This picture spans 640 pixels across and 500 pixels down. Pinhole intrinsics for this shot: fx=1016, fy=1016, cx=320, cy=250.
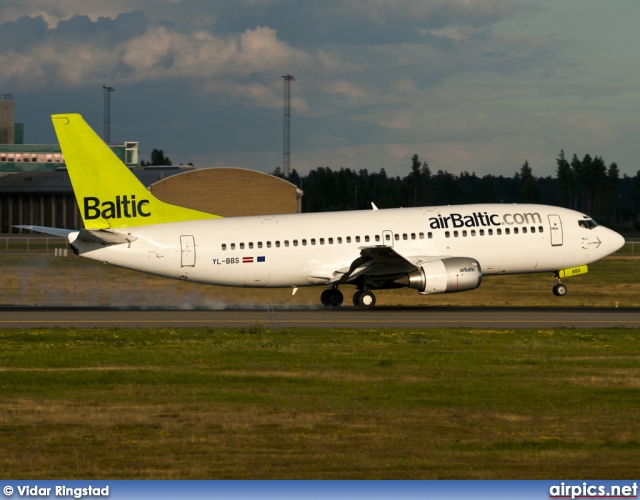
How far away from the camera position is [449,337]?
31.7m

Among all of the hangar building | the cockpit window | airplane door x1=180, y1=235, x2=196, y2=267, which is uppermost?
the hangar building

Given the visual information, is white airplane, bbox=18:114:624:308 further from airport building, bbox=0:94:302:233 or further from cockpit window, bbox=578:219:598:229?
airport building, bbox=0:94:302:233

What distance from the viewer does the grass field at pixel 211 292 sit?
43.4 metres

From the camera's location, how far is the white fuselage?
131ft

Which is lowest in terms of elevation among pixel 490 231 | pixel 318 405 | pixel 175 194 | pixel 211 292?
pixel 318 405

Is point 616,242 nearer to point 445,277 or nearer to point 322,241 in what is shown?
point 445,277

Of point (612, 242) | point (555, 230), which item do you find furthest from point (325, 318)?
point (612, 242)

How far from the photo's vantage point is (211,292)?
45.6m

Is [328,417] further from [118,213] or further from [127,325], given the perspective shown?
[118,213]

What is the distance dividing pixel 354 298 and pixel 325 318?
→ 187 inches

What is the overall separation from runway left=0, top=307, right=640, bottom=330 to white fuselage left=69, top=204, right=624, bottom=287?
1.75 metres

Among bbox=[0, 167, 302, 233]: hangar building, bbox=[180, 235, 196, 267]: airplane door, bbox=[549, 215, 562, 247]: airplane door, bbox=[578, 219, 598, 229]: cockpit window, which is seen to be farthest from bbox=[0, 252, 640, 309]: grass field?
bbox=[0, 167, 302, 233]: hangar building

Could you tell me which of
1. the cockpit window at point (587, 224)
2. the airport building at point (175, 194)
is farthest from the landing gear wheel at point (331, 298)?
the airport building at point (175, 194)

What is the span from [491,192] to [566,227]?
146 metres
